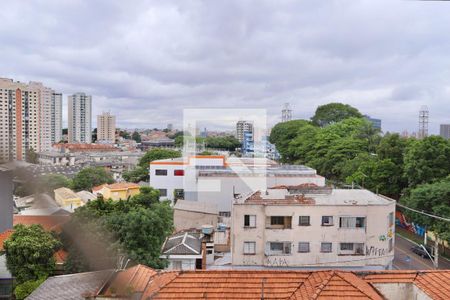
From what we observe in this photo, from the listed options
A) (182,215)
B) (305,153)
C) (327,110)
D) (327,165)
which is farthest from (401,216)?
(327,110)

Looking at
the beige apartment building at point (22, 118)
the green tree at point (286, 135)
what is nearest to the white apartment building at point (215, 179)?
the beige apartment building at point (22, 118)

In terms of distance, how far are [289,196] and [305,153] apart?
953 cm

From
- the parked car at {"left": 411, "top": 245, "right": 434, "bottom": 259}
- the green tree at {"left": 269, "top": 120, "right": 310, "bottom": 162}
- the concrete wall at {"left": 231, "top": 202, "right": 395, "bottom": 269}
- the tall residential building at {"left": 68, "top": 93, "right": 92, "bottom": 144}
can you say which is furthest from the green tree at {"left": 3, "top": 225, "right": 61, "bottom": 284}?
the green tree at {"left": 269, "top": 120, "right": 310, "bottom": 162}

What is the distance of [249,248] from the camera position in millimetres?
4941

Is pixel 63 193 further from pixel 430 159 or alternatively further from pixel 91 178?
pixel 91 178

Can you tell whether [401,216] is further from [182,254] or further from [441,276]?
[441,276]

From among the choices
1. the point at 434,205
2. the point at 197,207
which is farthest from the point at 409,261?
the point at 197,207

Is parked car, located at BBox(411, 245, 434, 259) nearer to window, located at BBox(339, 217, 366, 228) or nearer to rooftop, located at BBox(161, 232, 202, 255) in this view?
window, located at BBox(339, 217, 366, 228)

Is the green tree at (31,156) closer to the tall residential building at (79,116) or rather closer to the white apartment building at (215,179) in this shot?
the tall residential building at (79,116)

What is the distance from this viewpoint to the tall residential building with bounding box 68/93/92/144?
140 centimetres

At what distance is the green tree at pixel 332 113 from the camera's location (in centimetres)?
1716

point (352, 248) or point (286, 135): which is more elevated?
point (286, 135)

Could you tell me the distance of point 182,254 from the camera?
4762 mm

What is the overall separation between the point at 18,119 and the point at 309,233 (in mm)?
4590
